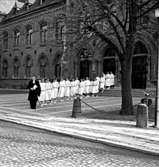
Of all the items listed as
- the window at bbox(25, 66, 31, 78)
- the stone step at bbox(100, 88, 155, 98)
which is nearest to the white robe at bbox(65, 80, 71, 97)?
the stone step at bbox(100, 88, 155, 98)

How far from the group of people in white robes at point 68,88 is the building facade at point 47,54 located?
2360 mm

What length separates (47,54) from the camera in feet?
123

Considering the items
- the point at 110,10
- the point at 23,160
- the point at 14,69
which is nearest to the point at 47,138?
the point at 23,160

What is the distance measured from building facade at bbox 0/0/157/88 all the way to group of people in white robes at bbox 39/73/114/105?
2.36 metres

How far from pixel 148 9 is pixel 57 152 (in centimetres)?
887

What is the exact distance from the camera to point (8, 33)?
46.9 metres

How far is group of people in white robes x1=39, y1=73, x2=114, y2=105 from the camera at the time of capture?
61.0ft

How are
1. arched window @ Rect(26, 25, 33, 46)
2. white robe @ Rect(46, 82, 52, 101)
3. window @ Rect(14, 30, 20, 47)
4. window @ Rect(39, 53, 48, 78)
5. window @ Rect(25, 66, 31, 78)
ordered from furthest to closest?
window @ Rect(14, 30, 20, 47) → arched window @ Rect(26, 25, 33, 46) → window @ Rect(25, 66, 31, 78) → window @ Rect(39, 53, 48, 78) → white robe @ Rect(46, 82, 52, 101)

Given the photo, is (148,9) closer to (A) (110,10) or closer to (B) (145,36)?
(A) (110,10)

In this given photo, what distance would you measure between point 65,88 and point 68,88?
417mm

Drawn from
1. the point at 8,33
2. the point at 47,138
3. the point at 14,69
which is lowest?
the point at 47,138

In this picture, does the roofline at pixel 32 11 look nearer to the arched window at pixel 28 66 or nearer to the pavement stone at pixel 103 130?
the arched window at pixel 28 66

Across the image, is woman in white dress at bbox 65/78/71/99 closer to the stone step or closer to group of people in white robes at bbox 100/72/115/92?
the stone step

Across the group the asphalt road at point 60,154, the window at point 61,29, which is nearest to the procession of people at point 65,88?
the window at point 61,29
